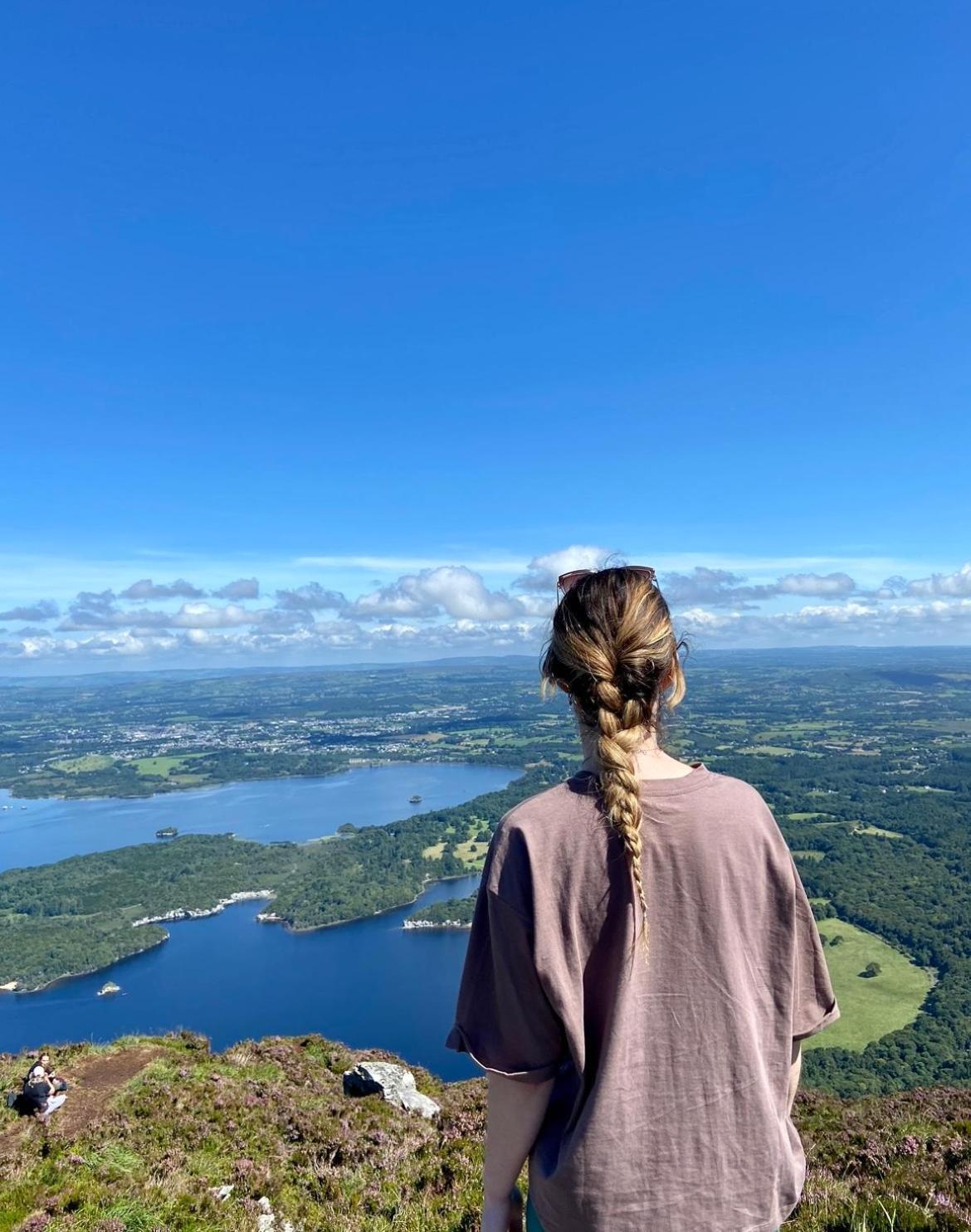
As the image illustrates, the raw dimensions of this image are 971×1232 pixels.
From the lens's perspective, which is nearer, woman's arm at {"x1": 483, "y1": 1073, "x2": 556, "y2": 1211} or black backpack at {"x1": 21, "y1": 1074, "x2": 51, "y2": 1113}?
woman's arm at {"x1": 483, "y1": 1073, "x2": 556, "y2": 1211}

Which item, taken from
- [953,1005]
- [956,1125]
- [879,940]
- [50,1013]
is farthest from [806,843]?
→ [956,1125]

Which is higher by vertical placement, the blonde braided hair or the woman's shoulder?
the blonde braided hair

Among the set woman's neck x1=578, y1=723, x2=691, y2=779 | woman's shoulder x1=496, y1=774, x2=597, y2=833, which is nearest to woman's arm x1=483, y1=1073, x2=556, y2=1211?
woman's shoulder x1=496, y1=774, x2=597, y2=833

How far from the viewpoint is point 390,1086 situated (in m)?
8.03

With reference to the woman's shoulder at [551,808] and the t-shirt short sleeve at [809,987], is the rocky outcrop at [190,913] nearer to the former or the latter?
the t-shirt short sleeve at [809,987]

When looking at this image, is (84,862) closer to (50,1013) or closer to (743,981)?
(50,1013)

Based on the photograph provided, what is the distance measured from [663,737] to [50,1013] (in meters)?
53.2

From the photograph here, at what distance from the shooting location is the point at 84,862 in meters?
70.7

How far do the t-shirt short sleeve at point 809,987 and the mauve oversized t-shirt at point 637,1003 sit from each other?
149mm

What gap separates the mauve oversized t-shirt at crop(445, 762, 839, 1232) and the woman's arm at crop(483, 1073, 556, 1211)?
0.04m

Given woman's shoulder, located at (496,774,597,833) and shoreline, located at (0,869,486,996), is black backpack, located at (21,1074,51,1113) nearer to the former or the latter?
woman's shoulder, located at (496,774,597,833)

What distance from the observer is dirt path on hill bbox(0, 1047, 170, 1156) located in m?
6.31

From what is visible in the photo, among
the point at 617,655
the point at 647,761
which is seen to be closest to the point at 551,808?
the point at 647,761

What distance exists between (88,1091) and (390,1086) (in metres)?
3.18
